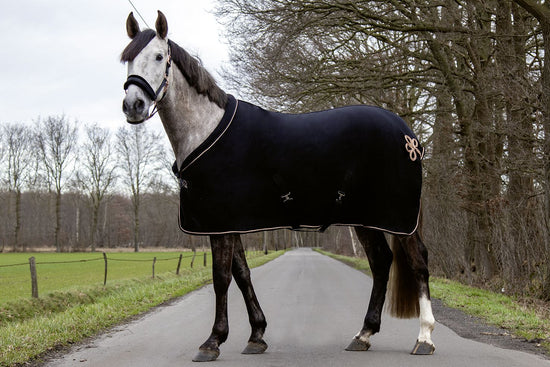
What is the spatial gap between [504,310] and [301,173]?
4.97m

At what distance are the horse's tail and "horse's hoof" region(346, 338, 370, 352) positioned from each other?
437mm

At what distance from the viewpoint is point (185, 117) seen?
4.58m

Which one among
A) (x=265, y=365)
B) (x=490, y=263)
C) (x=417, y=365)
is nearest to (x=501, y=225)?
(x=490, y=263)

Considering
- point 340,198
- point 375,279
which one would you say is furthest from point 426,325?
point 340,198

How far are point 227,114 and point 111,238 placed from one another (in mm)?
83192

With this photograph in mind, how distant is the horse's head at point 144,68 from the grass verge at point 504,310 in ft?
14.5

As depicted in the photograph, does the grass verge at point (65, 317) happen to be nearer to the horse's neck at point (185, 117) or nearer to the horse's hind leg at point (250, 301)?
the horse's hind leg at point (250, 301)

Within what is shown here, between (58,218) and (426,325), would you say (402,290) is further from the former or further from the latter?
(58,218)

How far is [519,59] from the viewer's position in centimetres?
1091

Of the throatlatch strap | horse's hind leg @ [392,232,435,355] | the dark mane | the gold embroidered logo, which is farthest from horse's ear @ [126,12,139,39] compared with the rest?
horse's hind leg @ [392,232,435,355]

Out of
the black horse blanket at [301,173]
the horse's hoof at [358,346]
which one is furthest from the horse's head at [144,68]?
the horse's hoof at [358,346]

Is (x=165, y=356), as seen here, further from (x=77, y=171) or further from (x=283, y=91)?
(x=77, y=171)

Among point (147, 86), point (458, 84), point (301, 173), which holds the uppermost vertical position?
point (458, 84)

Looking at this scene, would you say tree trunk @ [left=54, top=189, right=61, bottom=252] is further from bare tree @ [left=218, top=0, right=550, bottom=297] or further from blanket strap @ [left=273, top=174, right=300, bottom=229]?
blanket strap @ [left=273, top=174, right=300, bottom=229]
